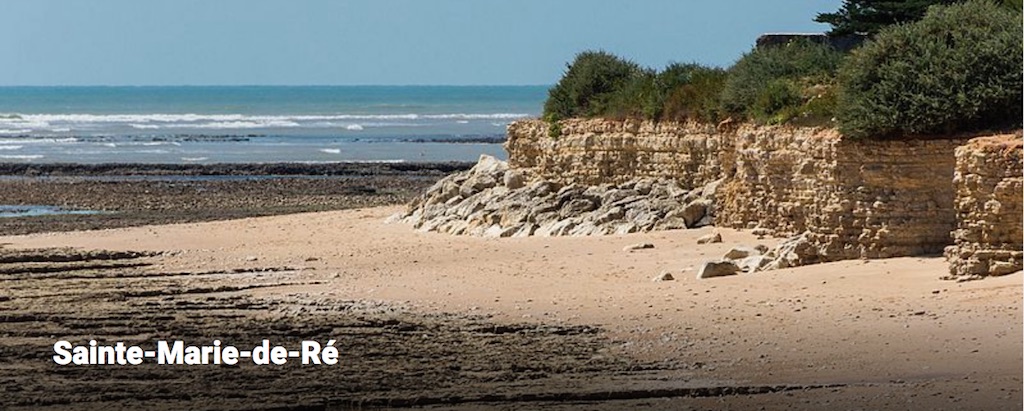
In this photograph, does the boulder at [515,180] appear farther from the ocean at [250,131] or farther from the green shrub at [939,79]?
the ocean at [250,131]

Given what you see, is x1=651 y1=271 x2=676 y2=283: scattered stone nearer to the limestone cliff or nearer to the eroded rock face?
the limestone cliff

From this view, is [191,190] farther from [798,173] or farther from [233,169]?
[798,173]

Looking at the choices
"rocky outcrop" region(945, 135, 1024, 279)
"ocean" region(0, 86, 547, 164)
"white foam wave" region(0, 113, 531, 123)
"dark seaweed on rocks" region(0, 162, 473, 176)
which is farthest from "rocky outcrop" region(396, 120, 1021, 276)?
"white foam wave" region(0, 113, 531, 123)

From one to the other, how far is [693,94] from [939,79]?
7.42 m

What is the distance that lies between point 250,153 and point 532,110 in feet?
180

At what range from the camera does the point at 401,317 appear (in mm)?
17750

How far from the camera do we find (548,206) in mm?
26891

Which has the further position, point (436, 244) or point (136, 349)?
point (436, 244)

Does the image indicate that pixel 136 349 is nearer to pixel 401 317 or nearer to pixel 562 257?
pixel 401 317

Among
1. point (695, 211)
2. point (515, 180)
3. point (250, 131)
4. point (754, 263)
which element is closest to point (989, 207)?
point (754, 263)

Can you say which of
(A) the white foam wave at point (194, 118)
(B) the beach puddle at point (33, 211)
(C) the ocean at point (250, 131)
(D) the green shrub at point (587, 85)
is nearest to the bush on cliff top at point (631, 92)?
(D) the green shrub at point (587, 85)

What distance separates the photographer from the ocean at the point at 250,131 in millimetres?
59875

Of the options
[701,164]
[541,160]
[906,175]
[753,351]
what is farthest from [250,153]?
[753,351]

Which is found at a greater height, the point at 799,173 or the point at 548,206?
the point at 799,173
